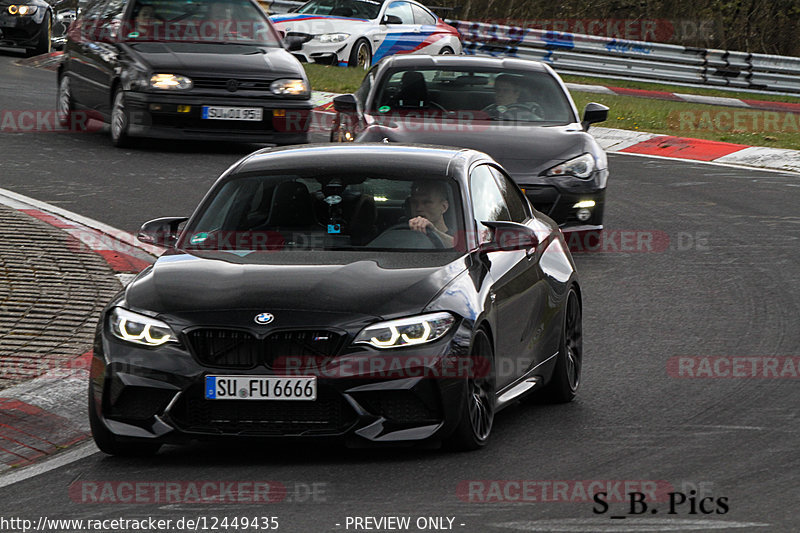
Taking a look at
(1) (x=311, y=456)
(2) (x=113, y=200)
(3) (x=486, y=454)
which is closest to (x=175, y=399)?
(1) (x=311, y=456)

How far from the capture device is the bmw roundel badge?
6.54 meters

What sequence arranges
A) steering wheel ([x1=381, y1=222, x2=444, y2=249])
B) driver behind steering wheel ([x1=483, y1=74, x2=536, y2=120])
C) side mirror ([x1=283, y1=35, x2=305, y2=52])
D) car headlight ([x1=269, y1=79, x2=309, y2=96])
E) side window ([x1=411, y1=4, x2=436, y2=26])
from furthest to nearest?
side window ([x1=411, y1=4, x2=436, y2=26]) < side mirror ([x1=283, y1=35, x2=305, y2=52]) < car headlight ([x1=269, y1=79, x2=309, y2=96]) < driver behind steering wheel ([x1=483, y1=74, x2=536, y2=120]) < steering wheel ([x1=381, y1=222, x2=444, y2=249])

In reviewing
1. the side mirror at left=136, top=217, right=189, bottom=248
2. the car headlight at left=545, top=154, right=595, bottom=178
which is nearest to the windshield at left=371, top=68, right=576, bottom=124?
the car headlight at left=545, top=154, right=595, bottom=178

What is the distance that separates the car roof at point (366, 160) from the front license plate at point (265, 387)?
162cm

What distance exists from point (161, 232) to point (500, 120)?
21.1ft

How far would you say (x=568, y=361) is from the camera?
27.3ft

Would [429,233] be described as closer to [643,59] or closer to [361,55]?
[361,55]

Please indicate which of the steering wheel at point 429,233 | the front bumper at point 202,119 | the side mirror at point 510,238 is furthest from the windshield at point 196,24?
the side mirror at point 510,238

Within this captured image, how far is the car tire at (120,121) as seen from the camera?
58.2 ft

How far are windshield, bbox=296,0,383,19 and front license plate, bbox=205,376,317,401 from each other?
2399 cm

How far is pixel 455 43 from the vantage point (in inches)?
1223

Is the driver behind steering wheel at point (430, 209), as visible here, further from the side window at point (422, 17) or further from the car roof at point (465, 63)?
the side window at point (422, 17)

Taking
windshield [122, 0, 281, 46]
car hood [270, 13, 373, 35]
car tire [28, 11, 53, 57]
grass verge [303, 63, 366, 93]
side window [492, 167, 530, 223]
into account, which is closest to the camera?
side window [492, 167, 530, 223]

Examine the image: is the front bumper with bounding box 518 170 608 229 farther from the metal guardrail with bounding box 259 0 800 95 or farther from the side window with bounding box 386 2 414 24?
the metal guardrail with bounding box 259 0 800 95
